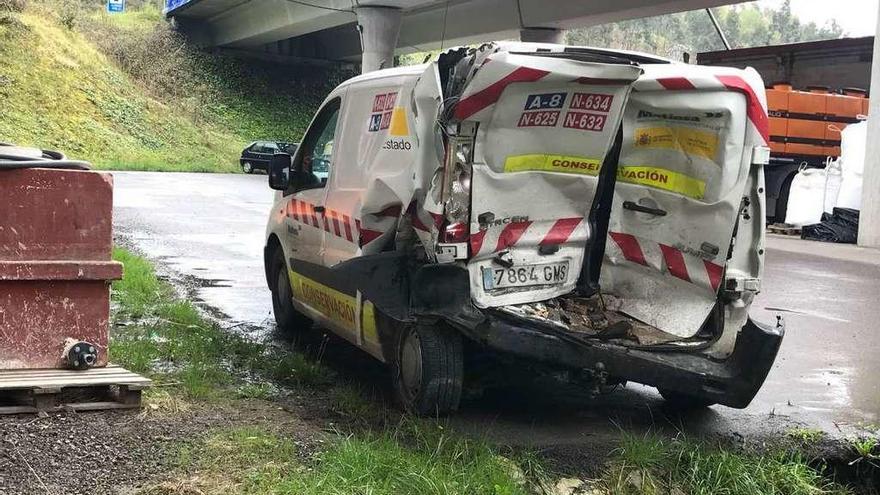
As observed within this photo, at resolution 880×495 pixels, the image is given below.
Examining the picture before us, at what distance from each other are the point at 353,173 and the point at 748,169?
8.45 ft

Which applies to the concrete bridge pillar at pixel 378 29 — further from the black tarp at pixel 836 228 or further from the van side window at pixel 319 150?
the van side window at pixel 319 150

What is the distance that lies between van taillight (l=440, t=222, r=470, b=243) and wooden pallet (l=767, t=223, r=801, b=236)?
14.9 meters

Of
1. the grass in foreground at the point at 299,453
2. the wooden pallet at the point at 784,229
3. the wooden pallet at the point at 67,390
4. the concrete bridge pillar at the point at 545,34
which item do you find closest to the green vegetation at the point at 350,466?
the grass in foreground at the point at 299,453

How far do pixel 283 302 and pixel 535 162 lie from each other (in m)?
3.34

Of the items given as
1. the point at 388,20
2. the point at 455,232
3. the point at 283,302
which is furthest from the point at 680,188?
the point at 388,20

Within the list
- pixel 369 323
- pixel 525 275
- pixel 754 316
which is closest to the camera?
pixel 525 275

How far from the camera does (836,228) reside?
1773cm

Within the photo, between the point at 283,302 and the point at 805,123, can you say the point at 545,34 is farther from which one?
the point at 283,302

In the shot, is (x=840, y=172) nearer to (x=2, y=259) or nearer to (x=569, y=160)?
(x=569, y=160)

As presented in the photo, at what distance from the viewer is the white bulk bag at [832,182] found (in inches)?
696

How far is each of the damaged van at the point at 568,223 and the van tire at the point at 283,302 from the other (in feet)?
6.45

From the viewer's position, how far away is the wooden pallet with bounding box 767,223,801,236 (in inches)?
724

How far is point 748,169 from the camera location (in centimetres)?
518

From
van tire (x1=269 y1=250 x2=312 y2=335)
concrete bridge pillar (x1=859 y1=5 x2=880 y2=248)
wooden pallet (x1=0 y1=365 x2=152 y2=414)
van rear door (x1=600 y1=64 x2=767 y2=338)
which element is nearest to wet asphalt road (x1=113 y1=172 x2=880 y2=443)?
van tire (x1=269 y1=250 x2=312 y2=335)
